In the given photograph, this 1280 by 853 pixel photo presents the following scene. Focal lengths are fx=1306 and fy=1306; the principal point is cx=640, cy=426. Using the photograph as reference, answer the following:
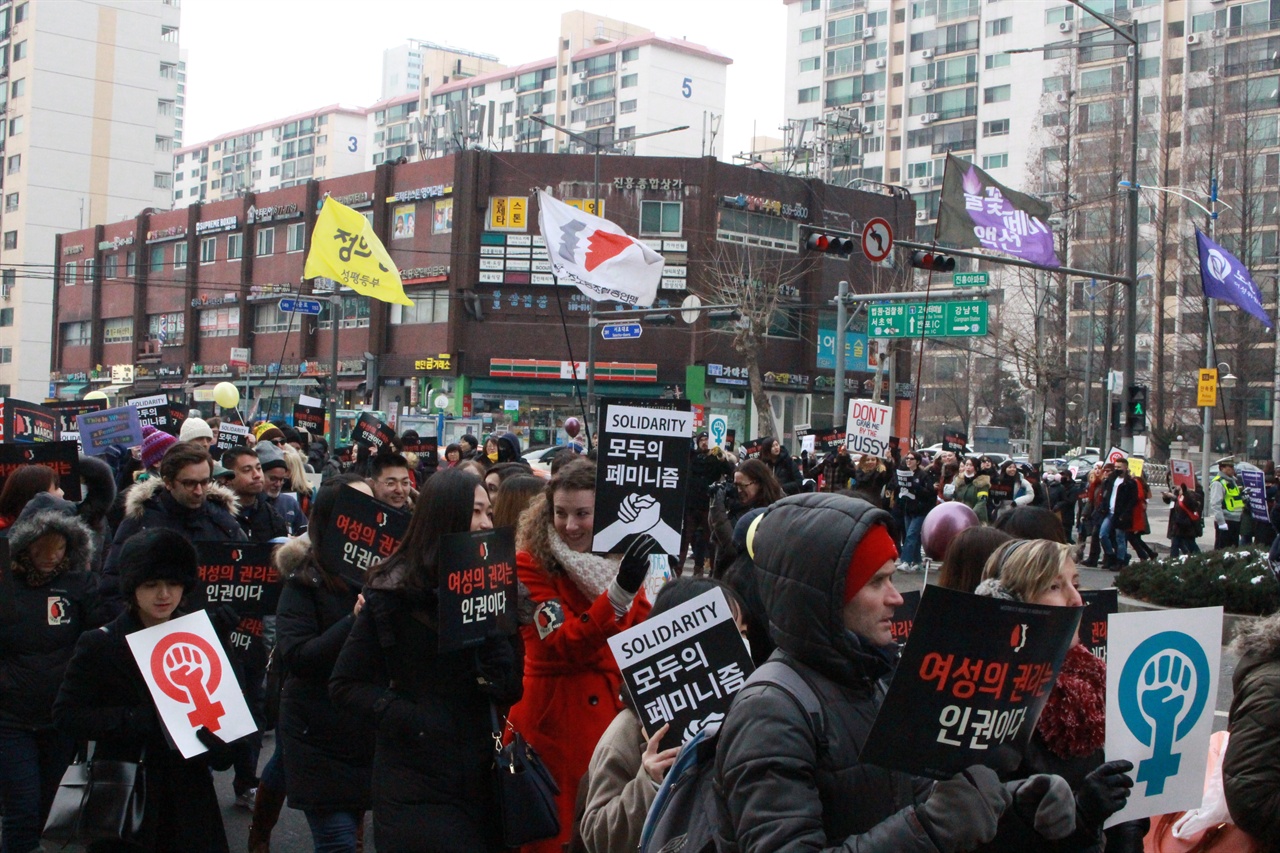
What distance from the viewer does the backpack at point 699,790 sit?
240cm

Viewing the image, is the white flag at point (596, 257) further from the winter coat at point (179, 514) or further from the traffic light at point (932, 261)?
the winter coat at point (179, 514)

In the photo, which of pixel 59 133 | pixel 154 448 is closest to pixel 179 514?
pixel 154 448

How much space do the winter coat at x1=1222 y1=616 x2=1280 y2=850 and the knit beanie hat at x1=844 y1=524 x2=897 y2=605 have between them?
5.29ft

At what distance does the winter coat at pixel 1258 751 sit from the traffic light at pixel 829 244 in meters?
16.0

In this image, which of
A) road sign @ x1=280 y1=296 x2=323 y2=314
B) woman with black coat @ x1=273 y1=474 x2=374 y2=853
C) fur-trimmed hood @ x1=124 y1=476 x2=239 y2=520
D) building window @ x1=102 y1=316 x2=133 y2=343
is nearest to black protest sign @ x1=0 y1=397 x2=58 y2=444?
fur-trimmed hood @ x1=124 y1=476 x2=239 y2=520

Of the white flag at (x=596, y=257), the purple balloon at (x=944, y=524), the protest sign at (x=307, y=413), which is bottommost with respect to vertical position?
the purple balloon at (x=944, y=524)

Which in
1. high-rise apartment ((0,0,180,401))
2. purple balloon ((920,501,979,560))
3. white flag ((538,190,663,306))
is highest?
high-rise apartment ((0,0,180,401))

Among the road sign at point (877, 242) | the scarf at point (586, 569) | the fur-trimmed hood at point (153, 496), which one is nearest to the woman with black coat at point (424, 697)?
the scarf at point (586, 569)

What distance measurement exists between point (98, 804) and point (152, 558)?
825 mm

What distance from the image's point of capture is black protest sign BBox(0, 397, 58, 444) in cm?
1065

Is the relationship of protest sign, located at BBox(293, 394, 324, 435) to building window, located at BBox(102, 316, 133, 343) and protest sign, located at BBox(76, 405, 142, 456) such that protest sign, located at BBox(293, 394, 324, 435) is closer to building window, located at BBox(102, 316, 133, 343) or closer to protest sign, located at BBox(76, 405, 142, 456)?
protest sign, located at BBox(76, 405, 142, 456)

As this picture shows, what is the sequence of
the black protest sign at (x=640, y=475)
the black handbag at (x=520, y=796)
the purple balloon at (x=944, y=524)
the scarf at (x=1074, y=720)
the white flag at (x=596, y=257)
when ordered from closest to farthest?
the scarf at (x=1074, y=720) < the black handbag at (x=520, y=796) < the black protest sign at (x=640, y=475) < the purple balloon at (x=944, y=524) < the white flag at (x=596, y=257)

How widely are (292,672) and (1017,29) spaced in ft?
271

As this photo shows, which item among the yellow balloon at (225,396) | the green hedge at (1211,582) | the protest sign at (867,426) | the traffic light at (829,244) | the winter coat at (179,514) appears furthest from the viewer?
the yellow balloon at (225,396)
